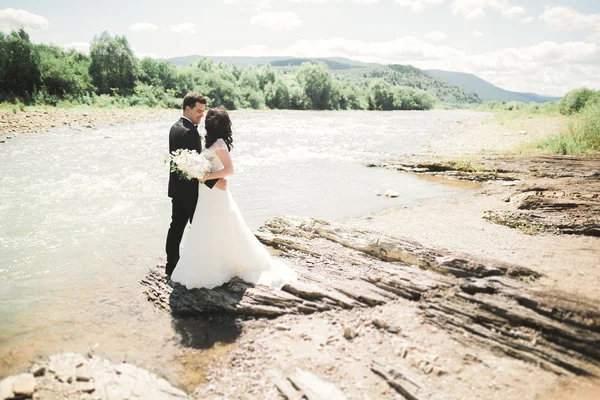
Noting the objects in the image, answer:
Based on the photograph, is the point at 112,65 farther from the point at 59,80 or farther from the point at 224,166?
the point at 224,166

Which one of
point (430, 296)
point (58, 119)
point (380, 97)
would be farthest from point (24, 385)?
point (380, 97)

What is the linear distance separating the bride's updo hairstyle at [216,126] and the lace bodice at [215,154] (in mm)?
87

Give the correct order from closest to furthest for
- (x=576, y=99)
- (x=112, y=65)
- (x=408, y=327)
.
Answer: (x=408, y=327) < (x=576, y=99) < (x=112, y=65)

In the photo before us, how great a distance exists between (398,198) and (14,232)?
12.8m

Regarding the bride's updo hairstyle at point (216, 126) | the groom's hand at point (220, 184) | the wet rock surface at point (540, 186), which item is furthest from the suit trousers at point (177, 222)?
the wet rock surface at point (540, 186)

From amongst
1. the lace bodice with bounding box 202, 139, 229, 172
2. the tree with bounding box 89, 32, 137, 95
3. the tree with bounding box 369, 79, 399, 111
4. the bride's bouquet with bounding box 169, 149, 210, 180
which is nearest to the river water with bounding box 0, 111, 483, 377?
the bride's bouquet with bounding box 169, 149, 210, 180

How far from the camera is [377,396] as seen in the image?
3.89 meters

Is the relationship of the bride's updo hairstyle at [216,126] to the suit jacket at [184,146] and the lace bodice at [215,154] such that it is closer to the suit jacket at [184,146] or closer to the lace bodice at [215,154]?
the lace bodice at [215,154]

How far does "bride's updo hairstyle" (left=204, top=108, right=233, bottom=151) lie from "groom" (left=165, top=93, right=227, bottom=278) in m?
0.24

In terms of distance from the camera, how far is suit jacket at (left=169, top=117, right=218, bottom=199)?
19.5 feet

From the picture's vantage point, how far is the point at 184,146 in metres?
5.96

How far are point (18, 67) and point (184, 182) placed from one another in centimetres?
5175

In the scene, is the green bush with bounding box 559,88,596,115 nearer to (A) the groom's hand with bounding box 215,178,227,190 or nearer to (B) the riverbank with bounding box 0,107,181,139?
(B) the riverbank with bounding box 0,107,181,139

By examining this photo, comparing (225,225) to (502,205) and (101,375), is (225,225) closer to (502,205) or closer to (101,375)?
(101,375)
